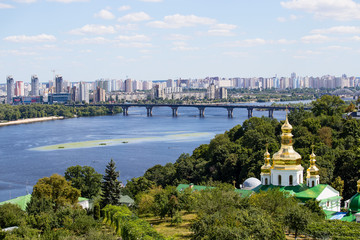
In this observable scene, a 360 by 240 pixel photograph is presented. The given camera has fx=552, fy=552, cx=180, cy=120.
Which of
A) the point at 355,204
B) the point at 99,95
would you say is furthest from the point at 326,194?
the point at 99,95

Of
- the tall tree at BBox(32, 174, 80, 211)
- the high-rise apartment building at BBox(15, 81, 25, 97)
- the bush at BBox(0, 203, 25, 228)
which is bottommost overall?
the bush at BBox(0, 203, 25, 228)

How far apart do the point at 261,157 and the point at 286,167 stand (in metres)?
4.00

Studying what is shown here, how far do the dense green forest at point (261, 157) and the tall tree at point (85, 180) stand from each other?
1005mm

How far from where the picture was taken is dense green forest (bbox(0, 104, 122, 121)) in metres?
50.7

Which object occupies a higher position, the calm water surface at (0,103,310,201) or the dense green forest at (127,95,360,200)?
the dense green forest at (127,95,360,200)

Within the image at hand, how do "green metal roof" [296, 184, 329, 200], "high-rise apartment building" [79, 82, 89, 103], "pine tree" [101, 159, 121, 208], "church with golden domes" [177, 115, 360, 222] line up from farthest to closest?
"high-rise apartment building" [79, 82, 89, 103] → "pine tree" [101, 159, 121, 208] → "church with golden domes" [177, 115, 360, 222] → "green metal roof" [296, 184, 329, 200]

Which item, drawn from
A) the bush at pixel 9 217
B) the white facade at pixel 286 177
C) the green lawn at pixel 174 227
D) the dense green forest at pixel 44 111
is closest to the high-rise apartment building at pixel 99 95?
the dense green forest at pixel 44 111

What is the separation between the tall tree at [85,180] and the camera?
1405 centimetres

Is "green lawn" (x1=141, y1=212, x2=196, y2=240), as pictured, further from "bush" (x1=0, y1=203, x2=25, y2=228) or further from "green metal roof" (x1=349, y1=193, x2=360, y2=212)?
"green metal roof" (x1=349, y1=193, x2=360, y2=212)

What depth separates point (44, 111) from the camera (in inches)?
2175

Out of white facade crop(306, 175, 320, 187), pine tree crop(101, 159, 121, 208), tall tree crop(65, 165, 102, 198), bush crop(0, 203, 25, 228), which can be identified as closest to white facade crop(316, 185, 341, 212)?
white facade crop(306, 175, 320, 187)

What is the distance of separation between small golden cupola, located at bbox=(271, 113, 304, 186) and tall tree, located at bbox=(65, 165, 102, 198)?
4840 mm

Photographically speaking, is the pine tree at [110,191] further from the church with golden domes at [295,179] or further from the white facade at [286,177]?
the white facade at [286,177]

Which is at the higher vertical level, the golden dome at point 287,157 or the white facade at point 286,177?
the golden dome at point 287,157
